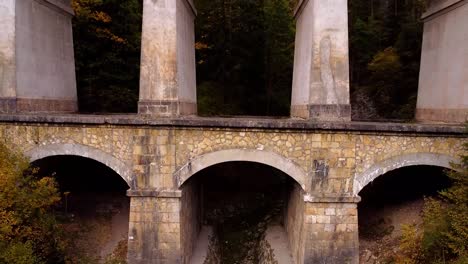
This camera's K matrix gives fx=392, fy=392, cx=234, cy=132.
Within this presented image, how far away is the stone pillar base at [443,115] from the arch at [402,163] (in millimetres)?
1760

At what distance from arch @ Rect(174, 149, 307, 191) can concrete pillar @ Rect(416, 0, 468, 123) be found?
19.9 feet

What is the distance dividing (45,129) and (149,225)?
4340 millimetres

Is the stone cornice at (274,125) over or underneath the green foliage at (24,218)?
over

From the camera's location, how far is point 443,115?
1515 cm

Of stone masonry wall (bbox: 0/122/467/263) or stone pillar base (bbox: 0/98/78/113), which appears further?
stone pillar base (bbox: 0/98/78/113)

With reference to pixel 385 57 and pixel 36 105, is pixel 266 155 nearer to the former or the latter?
pixel 36 105

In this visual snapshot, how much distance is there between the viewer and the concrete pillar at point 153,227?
1187 cm

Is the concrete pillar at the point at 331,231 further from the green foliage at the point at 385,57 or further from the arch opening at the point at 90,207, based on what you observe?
the green foliage at the point at 385,57

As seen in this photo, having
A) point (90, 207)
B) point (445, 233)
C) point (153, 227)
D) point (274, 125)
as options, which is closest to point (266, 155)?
point (274, 125)

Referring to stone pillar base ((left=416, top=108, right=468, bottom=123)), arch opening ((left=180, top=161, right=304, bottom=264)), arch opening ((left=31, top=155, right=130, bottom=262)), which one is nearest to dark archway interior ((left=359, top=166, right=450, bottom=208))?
stone pillar base ((left=416, top=108, right=468, bottom=123))

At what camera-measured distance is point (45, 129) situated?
12031 millimetres

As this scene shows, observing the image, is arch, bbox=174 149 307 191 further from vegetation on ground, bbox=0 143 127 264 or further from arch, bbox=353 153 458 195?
vegetation on ground, bbox=0 143 127 264

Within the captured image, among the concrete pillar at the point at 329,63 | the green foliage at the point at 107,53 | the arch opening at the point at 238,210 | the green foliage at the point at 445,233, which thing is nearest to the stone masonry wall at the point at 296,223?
the arch opening at the point at 238,210

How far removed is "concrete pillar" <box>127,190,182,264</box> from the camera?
1187cm
